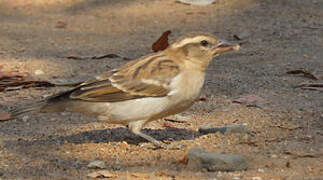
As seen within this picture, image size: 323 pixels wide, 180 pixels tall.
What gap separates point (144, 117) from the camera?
5973 mm

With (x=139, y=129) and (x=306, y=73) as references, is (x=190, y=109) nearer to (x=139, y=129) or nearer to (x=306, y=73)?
(x=139, y=129)

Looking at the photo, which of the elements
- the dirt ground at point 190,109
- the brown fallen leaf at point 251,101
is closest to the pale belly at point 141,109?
the dirt ground at point 190,109

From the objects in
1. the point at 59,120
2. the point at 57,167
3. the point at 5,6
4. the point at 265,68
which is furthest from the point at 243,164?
the point at 5,6

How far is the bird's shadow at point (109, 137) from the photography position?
6.19m

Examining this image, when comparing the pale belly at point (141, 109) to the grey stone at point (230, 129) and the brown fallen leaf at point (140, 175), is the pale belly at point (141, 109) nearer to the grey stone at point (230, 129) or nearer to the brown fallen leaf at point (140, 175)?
the grey stone at point (230, 129)

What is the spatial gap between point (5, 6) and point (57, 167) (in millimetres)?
7264

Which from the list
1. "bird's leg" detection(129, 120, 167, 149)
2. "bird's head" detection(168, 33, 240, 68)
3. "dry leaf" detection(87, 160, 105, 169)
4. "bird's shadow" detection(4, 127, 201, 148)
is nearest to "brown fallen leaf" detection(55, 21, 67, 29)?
"bird's shadow" detection(4, 127, 201, 148)

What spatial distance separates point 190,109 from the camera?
24.3ft

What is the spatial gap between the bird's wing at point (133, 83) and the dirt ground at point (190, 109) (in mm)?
431

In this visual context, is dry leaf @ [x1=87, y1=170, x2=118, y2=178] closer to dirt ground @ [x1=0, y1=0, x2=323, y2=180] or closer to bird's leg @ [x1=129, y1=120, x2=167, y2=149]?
dirt ground @ [x1=0, y1=0, x2=323, y2=180]

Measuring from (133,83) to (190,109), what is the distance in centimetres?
140

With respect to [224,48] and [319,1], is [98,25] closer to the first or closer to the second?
[319,1]

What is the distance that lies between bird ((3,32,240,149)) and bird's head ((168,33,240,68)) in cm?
4

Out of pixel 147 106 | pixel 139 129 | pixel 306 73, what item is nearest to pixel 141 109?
pixel 147 106
